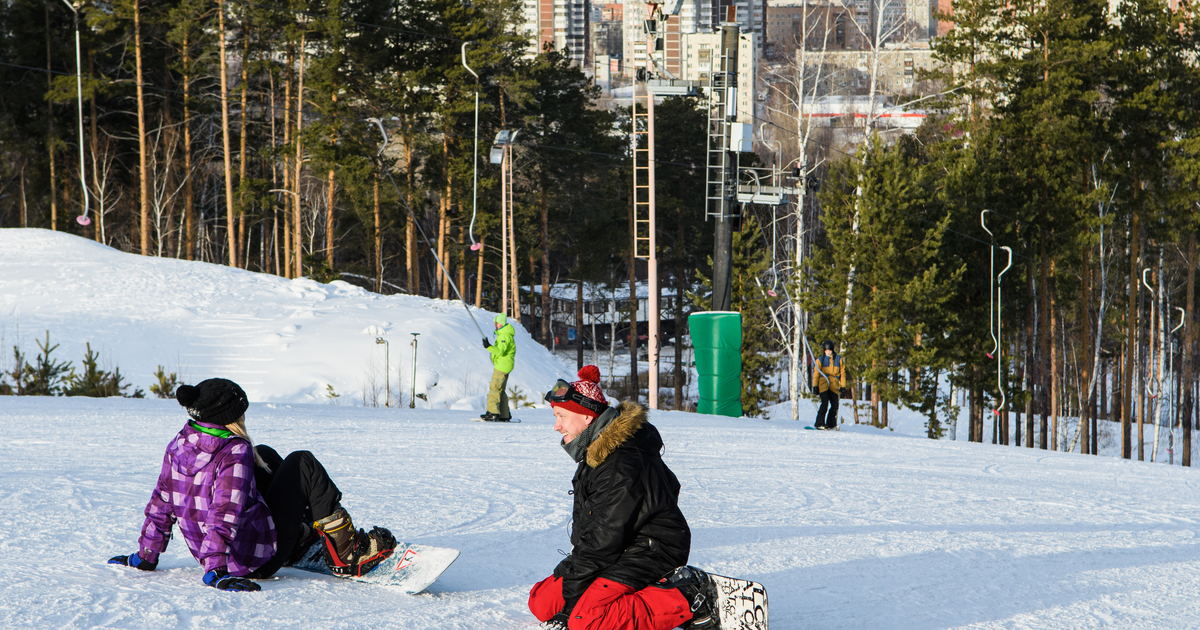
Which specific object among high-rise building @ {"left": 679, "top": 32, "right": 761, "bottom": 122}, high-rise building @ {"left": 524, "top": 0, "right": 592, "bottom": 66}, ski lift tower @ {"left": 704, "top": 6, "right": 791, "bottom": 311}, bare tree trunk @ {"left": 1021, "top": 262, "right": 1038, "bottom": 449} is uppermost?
high-rise building @ {"left": 524, "top": 0, "right": 592, "bottom": 66}

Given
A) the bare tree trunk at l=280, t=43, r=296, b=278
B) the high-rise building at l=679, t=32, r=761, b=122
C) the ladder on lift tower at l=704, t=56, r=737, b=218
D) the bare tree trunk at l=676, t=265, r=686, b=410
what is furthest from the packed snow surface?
the bare tree trunk at l=280, t=43, r=296, b=278

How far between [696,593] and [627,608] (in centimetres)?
31

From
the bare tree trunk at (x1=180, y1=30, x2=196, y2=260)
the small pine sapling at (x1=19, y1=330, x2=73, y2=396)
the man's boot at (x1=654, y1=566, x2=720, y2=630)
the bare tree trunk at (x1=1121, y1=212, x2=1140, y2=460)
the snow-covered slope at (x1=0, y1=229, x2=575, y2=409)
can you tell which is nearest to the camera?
the man's boot at (x1=654, y1=566, x2=720, y2=630)

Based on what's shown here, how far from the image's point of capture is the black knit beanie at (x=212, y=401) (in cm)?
406

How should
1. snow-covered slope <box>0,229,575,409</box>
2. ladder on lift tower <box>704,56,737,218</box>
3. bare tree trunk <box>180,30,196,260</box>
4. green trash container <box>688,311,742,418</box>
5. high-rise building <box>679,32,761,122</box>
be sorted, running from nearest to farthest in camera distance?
snow-covered slope <box>0,229,575,409</box> → green trash container <box>688,311,742,418</box> → ladder on lift tower <box>704,56,737,218</box> → high-rise building <box>679,32,761,122</box> → bare tree trunk <box>180,30,196,260</box>

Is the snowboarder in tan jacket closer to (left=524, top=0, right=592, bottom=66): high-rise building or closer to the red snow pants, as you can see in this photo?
the red snow pants

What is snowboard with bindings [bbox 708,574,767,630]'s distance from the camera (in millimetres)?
3877

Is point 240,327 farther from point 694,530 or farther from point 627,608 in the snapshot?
point 627,608

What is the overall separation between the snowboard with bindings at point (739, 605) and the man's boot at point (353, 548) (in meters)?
1.60

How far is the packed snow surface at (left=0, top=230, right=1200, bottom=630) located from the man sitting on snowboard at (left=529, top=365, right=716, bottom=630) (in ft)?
1.85

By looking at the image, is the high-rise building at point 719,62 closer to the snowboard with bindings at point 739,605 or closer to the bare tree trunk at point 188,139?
the snowboard with bindings at point 739,605

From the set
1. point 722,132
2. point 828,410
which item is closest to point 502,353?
point 828,410

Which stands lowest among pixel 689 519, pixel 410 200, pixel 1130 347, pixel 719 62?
pixel 1130 347

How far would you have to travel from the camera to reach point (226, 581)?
4207mm
